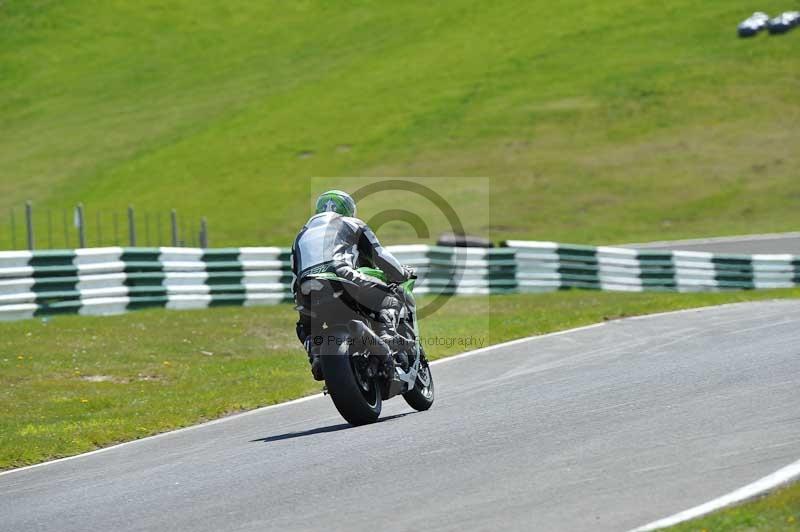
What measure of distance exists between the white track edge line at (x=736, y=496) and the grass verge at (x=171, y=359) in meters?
5.82

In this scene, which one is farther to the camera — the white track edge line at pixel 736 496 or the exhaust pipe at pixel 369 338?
the exhaust pipe at pixel 369 338

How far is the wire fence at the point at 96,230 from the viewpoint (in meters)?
40.4

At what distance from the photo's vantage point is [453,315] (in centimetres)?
2066

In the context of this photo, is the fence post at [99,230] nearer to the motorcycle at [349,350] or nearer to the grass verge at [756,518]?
the motorcycle at [349,350]

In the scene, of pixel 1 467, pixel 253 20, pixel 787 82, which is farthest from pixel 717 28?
pixel 1 467

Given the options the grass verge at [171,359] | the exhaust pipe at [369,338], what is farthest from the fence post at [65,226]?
the exhaust pipe at [369,338]

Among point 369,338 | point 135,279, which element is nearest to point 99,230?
point 135,279

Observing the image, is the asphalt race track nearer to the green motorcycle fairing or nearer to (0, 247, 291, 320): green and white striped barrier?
the green motorcycle fairing

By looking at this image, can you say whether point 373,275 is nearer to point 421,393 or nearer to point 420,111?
point 421,393

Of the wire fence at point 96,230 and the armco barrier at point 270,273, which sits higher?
the armco barrier at point 270,273

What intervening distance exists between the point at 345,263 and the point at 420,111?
43.2m

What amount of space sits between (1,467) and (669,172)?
3565cm

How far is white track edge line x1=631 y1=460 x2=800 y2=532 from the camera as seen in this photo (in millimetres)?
6562

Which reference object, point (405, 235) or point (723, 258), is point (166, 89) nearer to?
point (405, 235)
